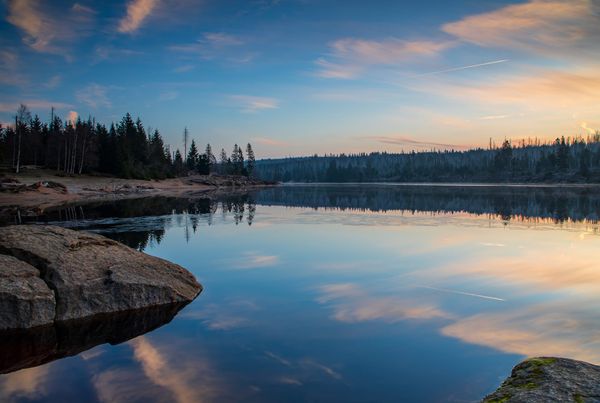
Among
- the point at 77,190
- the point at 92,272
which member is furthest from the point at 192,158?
the point at 92,272

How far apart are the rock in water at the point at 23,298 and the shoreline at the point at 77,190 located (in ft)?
99.7

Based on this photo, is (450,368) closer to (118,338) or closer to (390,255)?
(118,338)

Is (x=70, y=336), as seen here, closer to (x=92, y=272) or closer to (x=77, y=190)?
(x=92, y=272)

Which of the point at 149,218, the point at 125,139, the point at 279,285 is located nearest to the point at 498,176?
the point at 125,139

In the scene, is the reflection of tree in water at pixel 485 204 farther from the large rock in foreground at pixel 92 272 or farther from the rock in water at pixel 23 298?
the rock in water at pixel 23 298

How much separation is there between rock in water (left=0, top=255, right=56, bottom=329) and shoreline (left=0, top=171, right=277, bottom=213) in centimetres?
3039

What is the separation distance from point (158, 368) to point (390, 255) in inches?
504

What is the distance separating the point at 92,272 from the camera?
1138cm

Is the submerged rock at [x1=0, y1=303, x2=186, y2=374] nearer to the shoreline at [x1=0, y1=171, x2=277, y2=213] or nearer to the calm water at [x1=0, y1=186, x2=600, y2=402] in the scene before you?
the calm water at [x1=0, y1=186, x2=600, y2=402]

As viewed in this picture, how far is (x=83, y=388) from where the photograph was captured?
7402 millimetres

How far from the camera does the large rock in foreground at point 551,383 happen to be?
587cm

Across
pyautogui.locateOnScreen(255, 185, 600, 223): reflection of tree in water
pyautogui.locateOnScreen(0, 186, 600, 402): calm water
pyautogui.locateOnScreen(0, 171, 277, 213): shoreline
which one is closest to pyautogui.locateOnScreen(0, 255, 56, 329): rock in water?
pyautogui.locateOnScreen(0, 186, 600, 402): calm water

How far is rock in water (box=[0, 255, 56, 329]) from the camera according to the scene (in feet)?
31.7

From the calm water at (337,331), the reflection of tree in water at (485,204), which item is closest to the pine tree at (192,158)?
the reflection of tree in water at (485,204)
